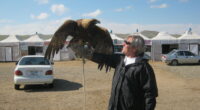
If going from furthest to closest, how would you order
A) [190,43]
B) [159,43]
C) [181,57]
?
[159,43]
[190,43]
[181,57]

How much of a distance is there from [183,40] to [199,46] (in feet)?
7.02

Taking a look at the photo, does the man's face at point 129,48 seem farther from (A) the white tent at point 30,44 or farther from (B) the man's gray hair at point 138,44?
(A) the white tent at point 30,44

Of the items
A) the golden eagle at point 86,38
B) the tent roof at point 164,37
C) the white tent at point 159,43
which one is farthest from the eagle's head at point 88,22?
the tent roof at point 164,37

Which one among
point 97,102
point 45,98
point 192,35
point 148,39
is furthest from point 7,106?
point 192,35

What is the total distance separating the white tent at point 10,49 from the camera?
31391mm

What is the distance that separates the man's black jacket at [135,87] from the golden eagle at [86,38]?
675 millimetres

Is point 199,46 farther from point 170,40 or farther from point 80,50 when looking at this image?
point 80,50

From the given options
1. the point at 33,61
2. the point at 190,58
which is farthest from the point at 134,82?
the point at 190,58

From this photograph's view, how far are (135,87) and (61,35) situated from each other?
144 cm

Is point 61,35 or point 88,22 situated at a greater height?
point 88,22

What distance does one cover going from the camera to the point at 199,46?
28.9 meters

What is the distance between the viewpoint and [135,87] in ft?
9.15

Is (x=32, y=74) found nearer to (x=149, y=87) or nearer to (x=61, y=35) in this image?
(x=61, y=35)

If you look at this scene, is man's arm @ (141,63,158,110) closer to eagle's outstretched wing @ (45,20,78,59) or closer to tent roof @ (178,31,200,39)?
eagle's outstretched wing @ (45,20,78,59)
